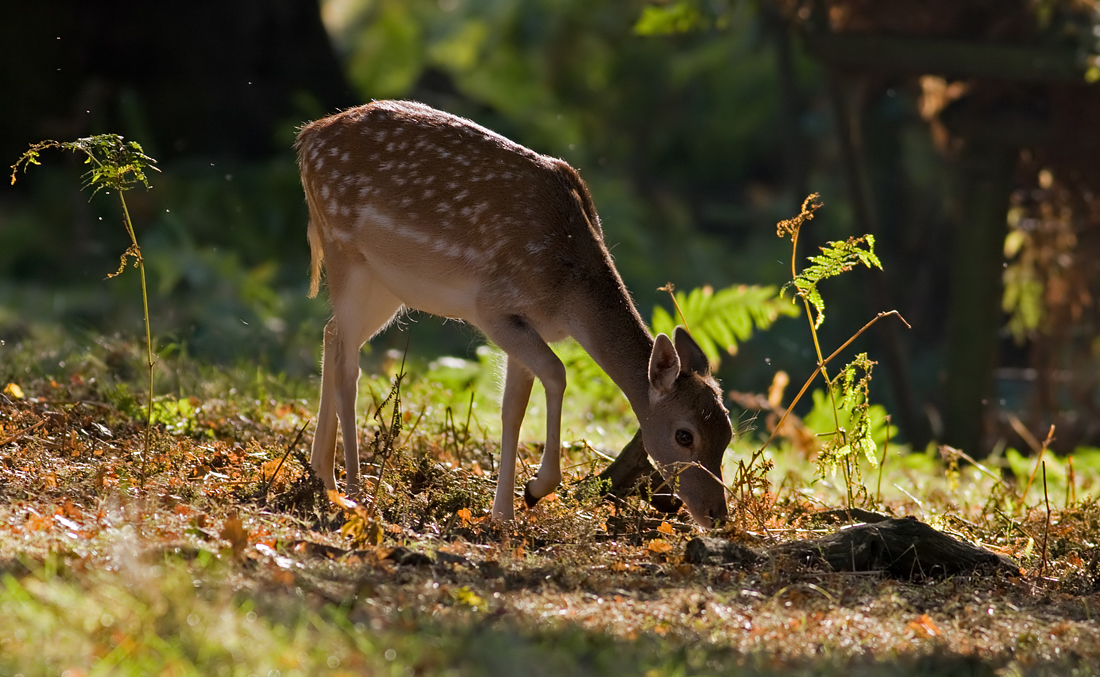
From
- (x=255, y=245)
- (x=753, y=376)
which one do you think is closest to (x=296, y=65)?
(x=255, y=245)

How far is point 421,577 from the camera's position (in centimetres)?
423

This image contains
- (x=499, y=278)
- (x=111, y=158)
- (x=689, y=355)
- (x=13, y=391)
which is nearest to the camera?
(x=111, y=158)

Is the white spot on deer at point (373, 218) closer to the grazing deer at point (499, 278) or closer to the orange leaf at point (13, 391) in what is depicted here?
the grazing deer at point (499, 278)

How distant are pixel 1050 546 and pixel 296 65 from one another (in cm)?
1039

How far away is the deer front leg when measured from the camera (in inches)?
216

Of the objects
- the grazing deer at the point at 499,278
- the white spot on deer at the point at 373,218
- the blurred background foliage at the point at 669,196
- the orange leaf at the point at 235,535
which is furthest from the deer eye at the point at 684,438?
the blurred background foliage at the point at 669,196

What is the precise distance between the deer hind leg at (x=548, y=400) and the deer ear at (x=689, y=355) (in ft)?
1.83

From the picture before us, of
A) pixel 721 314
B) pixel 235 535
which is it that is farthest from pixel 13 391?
pixel 721 314

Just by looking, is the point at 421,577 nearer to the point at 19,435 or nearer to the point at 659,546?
the point at 659,546

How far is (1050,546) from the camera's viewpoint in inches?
221

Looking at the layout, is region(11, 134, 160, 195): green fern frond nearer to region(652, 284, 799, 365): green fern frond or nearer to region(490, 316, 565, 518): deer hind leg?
region(490, 316, 565, 518): deer hind leg

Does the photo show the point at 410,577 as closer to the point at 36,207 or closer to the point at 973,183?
the point at 973,183

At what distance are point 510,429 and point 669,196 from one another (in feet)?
54.1

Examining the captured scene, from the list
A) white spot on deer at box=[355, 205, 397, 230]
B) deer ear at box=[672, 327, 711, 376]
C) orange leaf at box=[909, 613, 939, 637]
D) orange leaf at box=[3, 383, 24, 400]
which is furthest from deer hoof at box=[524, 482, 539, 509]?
orange leaf at box=[3, 383, 24, 400]
